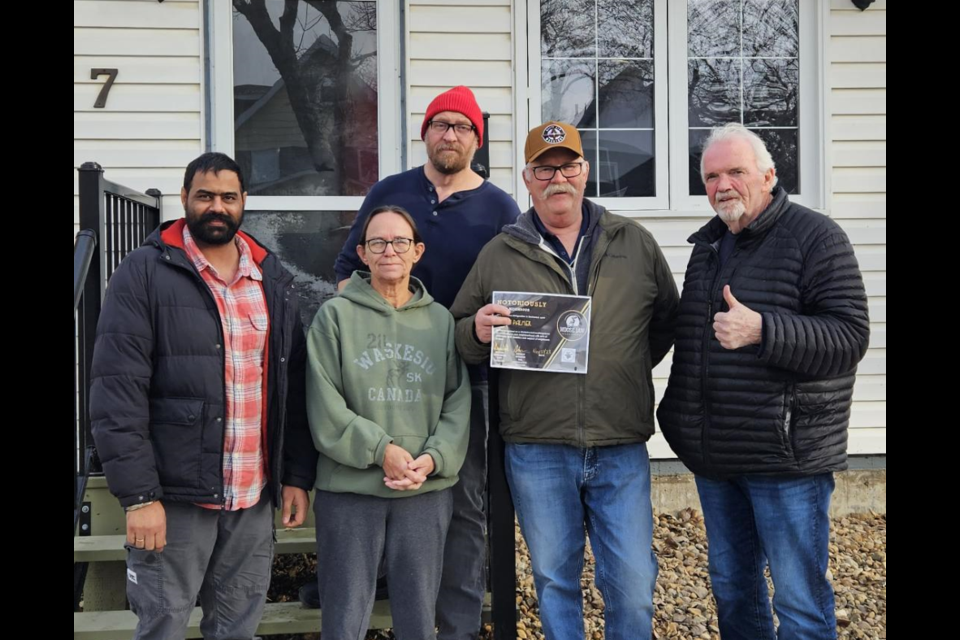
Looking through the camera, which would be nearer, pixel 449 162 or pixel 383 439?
pixel 383 439

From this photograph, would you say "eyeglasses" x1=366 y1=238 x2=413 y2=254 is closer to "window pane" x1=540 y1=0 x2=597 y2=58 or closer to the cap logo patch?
the cap logo patch

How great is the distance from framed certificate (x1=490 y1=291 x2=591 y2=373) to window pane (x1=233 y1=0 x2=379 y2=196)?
3.16 m

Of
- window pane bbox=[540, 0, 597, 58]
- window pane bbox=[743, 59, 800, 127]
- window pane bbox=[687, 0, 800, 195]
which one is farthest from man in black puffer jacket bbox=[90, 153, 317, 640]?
window pane bbox=[743, 59, 800, 127]

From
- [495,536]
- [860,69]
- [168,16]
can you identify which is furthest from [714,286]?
[168,16]

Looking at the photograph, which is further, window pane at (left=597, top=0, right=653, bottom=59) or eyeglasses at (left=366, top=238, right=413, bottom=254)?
window pane at (left=597, top=0, right=653, bottom=59)

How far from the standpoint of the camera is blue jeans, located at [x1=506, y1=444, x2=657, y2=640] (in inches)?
123

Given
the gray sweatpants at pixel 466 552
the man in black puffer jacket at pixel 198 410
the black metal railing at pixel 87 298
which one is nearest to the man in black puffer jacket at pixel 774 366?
the gray sweatpants at pixel 466 552

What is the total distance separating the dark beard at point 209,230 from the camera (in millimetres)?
2904

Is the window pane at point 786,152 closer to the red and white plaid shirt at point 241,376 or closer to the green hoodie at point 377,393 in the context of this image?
the green hoodie at point 377,393

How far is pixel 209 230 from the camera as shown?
9.53 feet

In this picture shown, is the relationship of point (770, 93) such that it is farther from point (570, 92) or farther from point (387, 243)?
point (387, 243)

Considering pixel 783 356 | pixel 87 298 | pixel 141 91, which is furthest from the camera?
pixel 141 91

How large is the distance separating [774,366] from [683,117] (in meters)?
3.62

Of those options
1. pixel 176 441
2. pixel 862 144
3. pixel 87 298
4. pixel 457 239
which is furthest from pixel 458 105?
pixel 862 144
